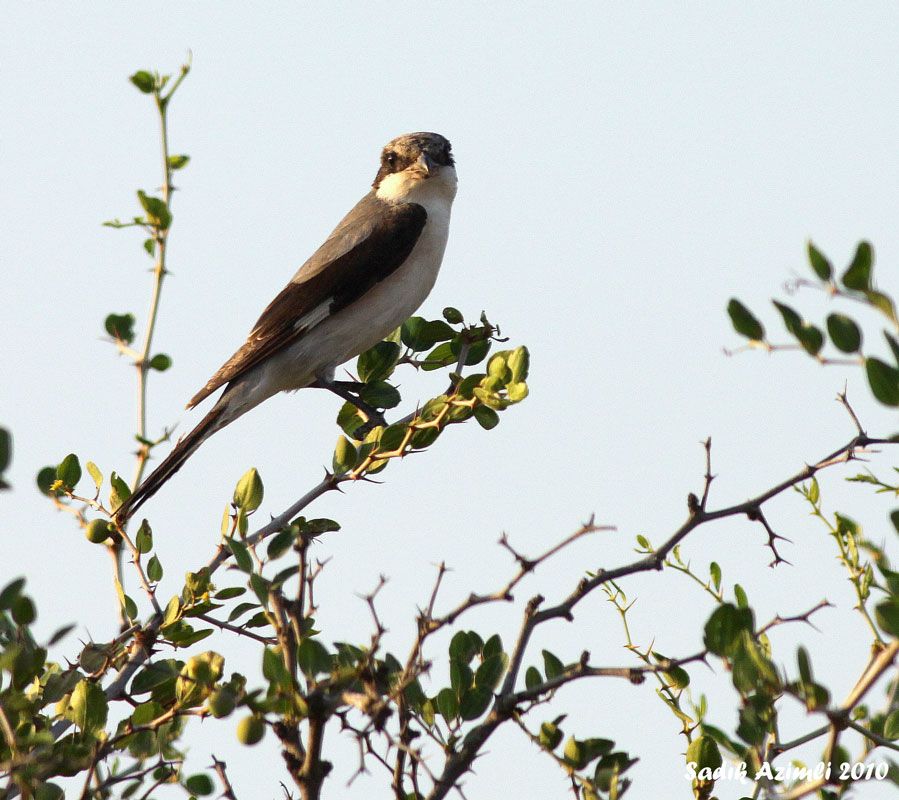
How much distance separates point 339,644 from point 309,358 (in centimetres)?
355

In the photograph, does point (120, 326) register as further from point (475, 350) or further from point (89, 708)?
point (475, 350)

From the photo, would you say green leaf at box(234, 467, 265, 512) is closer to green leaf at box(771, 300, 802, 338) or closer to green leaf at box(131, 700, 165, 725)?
green leaf at box(131, 700, 165, 725)

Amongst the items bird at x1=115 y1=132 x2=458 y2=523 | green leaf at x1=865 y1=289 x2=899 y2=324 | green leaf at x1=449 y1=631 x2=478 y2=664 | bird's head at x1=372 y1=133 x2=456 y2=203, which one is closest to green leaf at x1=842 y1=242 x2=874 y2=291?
green leaf at x1=865 y1=289 x2=899 y2=324

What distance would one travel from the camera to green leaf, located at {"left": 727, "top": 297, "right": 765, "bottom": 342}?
8.07 feet

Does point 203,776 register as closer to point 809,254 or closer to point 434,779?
point 434,779

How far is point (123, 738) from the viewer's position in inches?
110

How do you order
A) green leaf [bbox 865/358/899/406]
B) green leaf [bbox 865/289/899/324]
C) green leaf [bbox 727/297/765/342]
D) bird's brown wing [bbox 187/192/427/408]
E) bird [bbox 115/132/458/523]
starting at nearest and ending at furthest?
green leaf [bbox 865/289/899/324] → green leaf [bbox 865/358/899/406] → green leaf [bbox 727/297/765/342] → bird [bbox 115/132/458/523] → bird's brown wing [bbox 187/192/427/408]

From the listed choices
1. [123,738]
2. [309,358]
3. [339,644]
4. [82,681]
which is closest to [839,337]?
[339,644]

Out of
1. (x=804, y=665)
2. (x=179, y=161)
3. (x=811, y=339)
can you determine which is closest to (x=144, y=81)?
(x=179, y=161)

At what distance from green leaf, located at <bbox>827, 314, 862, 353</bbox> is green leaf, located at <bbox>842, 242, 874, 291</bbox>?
0.49 feet

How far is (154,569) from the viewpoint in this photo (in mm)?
3545

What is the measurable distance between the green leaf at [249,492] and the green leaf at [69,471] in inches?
21.1

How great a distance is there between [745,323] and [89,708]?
1.75m

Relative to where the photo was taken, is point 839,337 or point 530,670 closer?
point 839,337
